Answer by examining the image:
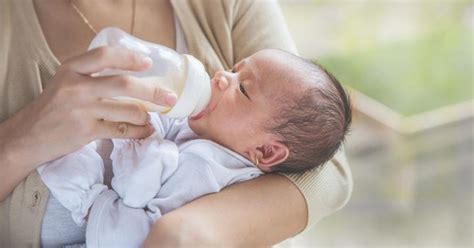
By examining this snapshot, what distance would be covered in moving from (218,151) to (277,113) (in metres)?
0.12

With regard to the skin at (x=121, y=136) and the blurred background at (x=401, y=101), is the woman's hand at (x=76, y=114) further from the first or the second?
the blurred background at (x=401, y=101)

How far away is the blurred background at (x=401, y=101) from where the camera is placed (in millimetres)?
2521

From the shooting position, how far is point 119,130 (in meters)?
1.15

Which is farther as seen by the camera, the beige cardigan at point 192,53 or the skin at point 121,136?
the beige cardigan at point 192,53

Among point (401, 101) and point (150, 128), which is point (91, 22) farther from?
point (401, 101)

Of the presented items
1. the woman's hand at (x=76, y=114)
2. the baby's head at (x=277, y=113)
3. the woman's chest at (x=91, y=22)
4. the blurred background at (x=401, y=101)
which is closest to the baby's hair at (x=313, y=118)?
the baby's head at (x=277, y=113)

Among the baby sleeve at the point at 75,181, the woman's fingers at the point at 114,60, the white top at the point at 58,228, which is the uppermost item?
the woman's fingers at the point at 114,60

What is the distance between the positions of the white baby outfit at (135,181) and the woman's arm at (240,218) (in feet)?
0.12

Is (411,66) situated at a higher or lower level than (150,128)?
lower

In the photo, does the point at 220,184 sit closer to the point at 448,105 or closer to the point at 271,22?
the point at 271,22

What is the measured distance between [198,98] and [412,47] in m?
1.61

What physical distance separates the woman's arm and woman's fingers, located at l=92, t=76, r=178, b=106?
18cm

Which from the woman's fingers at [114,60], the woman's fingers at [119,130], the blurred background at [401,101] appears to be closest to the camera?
the woman's fingers at [114,60]

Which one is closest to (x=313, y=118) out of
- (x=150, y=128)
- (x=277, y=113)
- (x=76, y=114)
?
(x=277, y=113)
